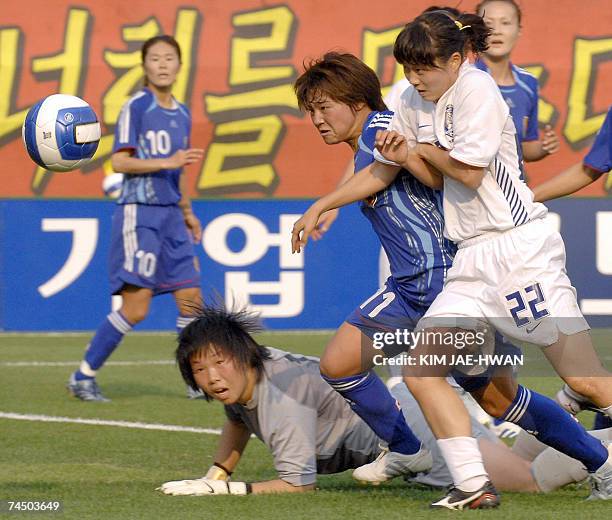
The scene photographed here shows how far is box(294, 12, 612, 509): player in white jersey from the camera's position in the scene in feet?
15.3

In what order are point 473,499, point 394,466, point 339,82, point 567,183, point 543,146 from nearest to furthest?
point 473,499 → point 339,82 → point 394,466 → point 567,183 → point 543,146

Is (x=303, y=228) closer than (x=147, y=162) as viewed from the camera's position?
Yes

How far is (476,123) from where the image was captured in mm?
4629

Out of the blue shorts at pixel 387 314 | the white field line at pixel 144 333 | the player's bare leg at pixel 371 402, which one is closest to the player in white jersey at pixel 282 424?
the player's bare leg at pixel 371 402

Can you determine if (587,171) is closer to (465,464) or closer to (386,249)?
(386,249)

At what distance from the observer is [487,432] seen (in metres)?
5.66

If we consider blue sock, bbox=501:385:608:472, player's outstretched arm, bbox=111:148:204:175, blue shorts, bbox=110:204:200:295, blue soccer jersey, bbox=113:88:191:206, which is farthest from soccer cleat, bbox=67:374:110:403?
blue sock, bbox=501:385:608:472

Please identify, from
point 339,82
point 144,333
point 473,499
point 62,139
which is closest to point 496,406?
point 473,499

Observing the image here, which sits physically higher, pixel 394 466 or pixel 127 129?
pixel 127 129

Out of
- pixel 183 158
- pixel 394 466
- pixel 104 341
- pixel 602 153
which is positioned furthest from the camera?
pixel 104 341

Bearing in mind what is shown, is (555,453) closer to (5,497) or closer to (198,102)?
(5,497)

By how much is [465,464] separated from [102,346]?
14.1ft

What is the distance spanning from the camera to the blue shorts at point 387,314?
16.6ft

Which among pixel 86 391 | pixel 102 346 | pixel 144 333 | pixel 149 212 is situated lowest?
pixel 144 333
